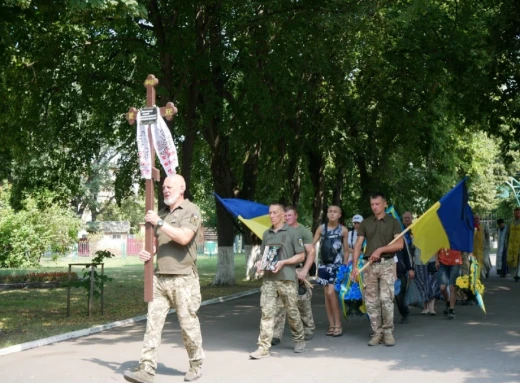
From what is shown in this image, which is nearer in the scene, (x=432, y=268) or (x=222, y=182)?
(x=432, y=268)

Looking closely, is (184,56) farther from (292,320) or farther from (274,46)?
(292,320)

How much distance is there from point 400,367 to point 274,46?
12.0m

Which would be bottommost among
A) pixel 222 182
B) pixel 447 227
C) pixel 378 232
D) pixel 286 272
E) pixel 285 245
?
pixel 286 272

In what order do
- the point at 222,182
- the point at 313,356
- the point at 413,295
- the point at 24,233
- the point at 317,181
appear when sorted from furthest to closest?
the point at 24,233 → the point at 317,181 → the point at 222,182 → the point at 413,295 → the point at 313,356

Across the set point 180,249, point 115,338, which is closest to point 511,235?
point 115,338

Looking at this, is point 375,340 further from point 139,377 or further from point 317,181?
point 317,181

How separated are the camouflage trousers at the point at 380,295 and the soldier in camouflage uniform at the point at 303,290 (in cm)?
80

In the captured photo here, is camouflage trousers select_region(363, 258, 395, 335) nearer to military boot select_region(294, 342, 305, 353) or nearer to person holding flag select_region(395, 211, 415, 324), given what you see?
military boot select_region(294, 342, 305, 353)

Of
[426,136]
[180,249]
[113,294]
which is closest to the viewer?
[180,249]

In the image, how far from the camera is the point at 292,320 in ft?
33.2

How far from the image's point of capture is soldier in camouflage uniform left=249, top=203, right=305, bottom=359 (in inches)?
386

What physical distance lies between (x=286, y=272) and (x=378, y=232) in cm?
162

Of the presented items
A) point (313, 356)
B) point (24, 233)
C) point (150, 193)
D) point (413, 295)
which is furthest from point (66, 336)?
point (24, 233)

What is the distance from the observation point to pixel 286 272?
10.1 meters
